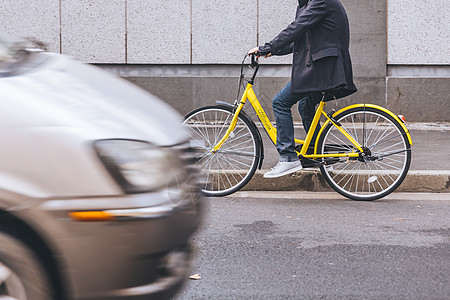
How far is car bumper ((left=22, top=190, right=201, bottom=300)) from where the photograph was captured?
7.48 feet

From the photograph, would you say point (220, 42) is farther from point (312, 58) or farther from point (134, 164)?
point (134, 164)

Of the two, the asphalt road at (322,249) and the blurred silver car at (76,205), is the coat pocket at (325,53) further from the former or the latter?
the blurred silver car at (76,205)

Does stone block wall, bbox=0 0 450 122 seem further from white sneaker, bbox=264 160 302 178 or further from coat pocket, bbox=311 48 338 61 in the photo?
coat pocket, bbox=311 48 338 61

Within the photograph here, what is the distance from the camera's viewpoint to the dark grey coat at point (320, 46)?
5.67 meters

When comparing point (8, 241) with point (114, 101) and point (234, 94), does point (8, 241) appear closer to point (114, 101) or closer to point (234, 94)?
point (114, 101)

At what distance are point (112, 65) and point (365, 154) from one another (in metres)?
6.10

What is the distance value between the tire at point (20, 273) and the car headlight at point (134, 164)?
15.4 inches

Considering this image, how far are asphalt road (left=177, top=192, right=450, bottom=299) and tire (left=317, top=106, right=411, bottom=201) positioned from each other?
16 cm

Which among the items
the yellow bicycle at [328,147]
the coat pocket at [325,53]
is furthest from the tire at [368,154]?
the coat pocket at [325,53]

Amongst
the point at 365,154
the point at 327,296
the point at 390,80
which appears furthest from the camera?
the point at 390,80

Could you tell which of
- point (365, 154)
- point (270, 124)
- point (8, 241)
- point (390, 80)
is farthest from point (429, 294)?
point (390, 80)

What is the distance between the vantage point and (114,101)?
2742mm

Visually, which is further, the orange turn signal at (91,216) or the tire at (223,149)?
the tire at (223,149)

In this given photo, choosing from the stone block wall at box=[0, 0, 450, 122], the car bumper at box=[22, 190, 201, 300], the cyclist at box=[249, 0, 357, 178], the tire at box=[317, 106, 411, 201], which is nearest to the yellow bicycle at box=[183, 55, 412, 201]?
the tire at box=[317, 106, 411, 201]
